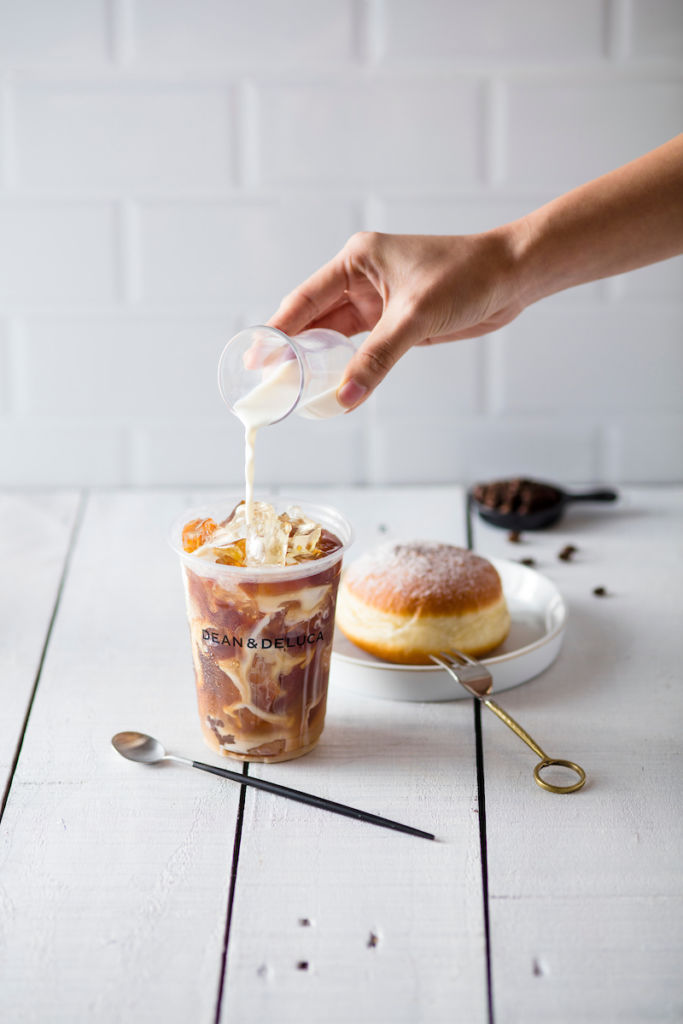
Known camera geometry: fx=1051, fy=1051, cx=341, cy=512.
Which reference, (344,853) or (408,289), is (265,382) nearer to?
(408,289)

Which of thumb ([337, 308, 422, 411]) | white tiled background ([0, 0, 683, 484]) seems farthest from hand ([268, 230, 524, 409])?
white tiled background ([0, 0, 683, 484])

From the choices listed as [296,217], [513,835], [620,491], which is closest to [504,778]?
[513,835]

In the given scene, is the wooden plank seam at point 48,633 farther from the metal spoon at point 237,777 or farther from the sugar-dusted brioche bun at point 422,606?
the sugar-dusted brioche bun at point 422,606

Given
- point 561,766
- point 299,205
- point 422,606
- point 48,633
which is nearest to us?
point 561,766

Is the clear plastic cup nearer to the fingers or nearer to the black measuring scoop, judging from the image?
the fingers

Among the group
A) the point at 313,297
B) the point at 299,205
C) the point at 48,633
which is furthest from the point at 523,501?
the point at 48,633

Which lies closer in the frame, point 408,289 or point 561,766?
point 561,766
